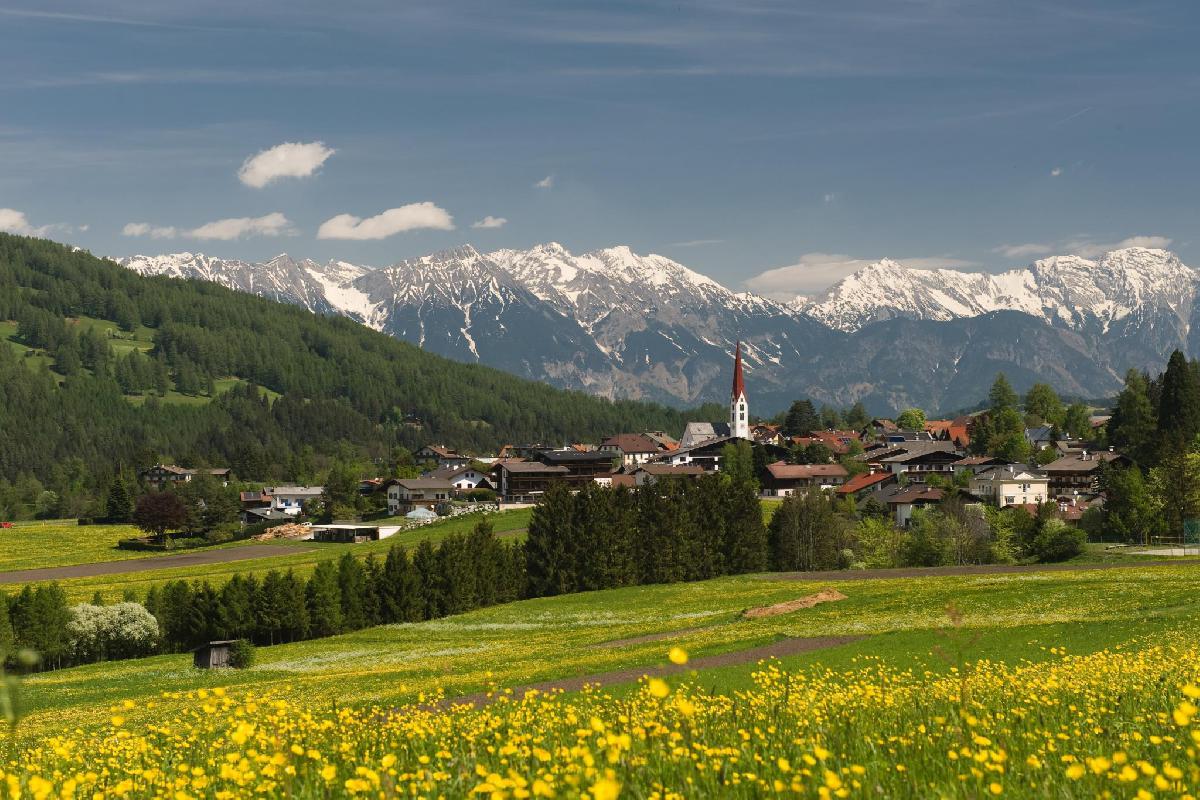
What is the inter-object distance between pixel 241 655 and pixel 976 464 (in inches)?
5169

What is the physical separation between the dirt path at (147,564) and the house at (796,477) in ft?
255

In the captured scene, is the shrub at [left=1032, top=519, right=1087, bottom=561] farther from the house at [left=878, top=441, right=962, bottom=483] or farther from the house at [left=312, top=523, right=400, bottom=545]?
the house at [left=312, top=523, right=400, bottom=545]

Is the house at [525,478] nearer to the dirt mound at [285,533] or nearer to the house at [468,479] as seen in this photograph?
the house at [468,479]

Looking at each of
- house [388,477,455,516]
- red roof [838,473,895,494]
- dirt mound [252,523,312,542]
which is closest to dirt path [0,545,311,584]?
dirt mound [252,523,312,542]

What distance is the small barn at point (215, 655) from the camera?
2188 inches

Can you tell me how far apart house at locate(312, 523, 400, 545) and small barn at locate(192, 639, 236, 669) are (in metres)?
91.2

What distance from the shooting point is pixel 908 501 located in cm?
12888

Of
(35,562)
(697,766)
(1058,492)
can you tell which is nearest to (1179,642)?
(697,766)

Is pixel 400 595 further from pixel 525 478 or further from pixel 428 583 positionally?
pixel 525 478

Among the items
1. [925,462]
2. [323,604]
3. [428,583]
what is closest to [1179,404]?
[925,462]

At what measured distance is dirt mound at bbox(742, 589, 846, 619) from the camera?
60.0 meters

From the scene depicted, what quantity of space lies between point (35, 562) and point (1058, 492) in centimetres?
14288

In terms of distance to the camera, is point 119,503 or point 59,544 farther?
point 119,503

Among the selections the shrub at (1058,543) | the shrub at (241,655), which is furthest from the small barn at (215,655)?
the shrub at (1058,543)
